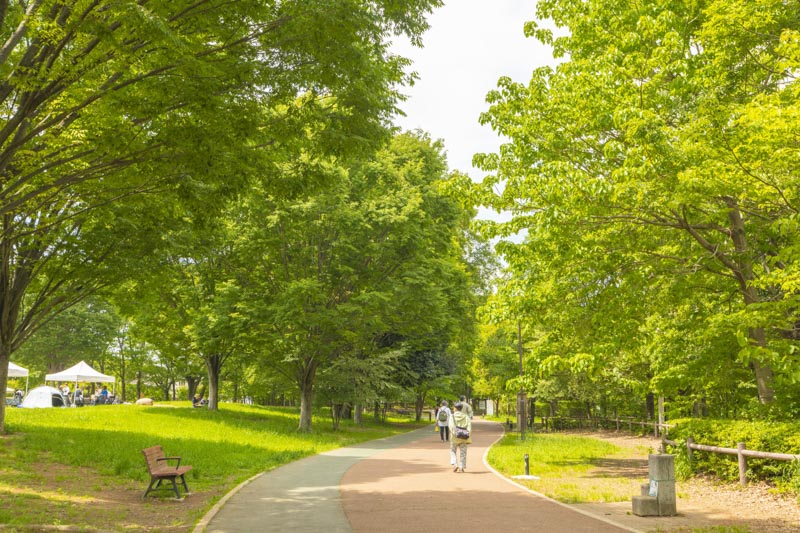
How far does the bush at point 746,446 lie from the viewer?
36.4 feet

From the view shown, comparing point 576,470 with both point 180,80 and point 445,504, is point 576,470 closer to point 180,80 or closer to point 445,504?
point 445,504

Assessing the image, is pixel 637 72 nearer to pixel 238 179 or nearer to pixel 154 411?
pixel 238 179

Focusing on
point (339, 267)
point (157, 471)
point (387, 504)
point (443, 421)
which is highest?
point (339, 267)

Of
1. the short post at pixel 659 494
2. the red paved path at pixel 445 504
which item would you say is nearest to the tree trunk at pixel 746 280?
the short post at pixel 659 494

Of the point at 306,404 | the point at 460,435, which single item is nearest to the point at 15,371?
the point at 306,404

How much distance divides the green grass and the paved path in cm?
73

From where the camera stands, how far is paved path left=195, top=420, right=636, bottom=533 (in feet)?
27.6

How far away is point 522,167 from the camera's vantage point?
14.6 m

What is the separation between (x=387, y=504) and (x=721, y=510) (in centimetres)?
554

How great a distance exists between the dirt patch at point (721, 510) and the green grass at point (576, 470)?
956 millimetres

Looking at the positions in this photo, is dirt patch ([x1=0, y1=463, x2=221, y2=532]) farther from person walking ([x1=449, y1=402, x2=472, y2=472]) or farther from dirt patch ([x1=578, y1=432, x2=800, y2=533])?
dirt patch ([x1=578, y1=432, x2=800, y2=533])

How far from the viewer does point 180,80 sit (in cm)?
771

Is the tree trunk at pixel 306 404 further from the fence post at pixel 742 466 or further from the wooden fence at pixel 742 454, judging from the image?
the fence post at pixel 742 466

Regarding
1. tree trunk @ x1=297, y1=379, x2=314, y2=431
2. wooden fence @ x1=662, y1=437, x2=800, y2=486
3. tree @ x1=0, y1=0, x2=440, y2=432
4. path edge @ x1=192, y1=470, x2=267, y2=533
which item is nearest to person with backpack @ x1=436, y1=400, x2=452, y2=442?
tree trunk @ x1=297, y1=379, x2=314, y2=431
